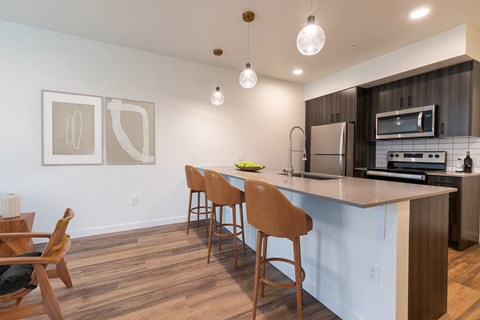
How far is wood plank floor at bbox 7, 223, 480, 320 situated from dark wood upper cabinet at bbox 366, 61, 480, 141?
5.08 feet

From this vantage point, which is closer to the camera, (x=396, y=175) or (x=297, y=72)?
(x=396, y=175)

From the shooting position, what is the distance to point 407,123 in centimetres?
326

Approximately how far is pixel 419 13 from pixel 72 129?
14.2 feet

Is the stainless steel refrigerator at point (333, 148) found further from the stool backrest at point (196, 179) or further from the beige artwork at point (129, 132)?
the beige artwork at point (129, 132)

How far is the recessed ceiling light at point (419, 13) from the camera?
2.31 m

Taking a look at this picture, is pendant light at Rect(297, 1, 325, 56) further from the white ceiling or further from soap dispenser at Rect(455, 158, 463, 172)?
soap dispenser at Rect(455, 158, 463, 172)

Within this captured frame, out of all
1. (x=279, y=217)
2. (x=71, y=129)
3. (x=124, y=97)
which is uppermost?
(x=124, y=97)

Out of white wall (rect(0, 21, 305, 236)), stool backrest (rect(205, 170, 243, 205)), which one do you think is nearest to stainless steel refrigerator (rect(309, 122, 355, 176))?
white wall (rect(0, 21, 305, 236))

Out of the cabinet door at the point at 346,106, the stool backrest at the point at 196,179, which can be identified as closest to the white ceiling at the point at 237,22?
the cabinet door at the point at 346,106

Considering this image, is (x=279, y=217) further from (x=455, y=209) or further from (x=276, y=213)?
(x=455, y=209)

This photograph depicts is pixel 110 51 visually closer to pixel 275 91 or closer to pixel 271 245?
pixel 275 91

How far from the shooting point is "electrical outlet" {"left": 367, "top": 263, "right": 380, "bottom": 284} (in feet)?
4.26

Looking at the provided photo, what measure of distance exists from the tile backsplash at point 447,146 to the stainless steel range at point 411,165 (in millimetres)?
72

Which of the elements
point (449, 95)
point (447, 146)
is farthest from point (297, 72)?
point (447, 146)
